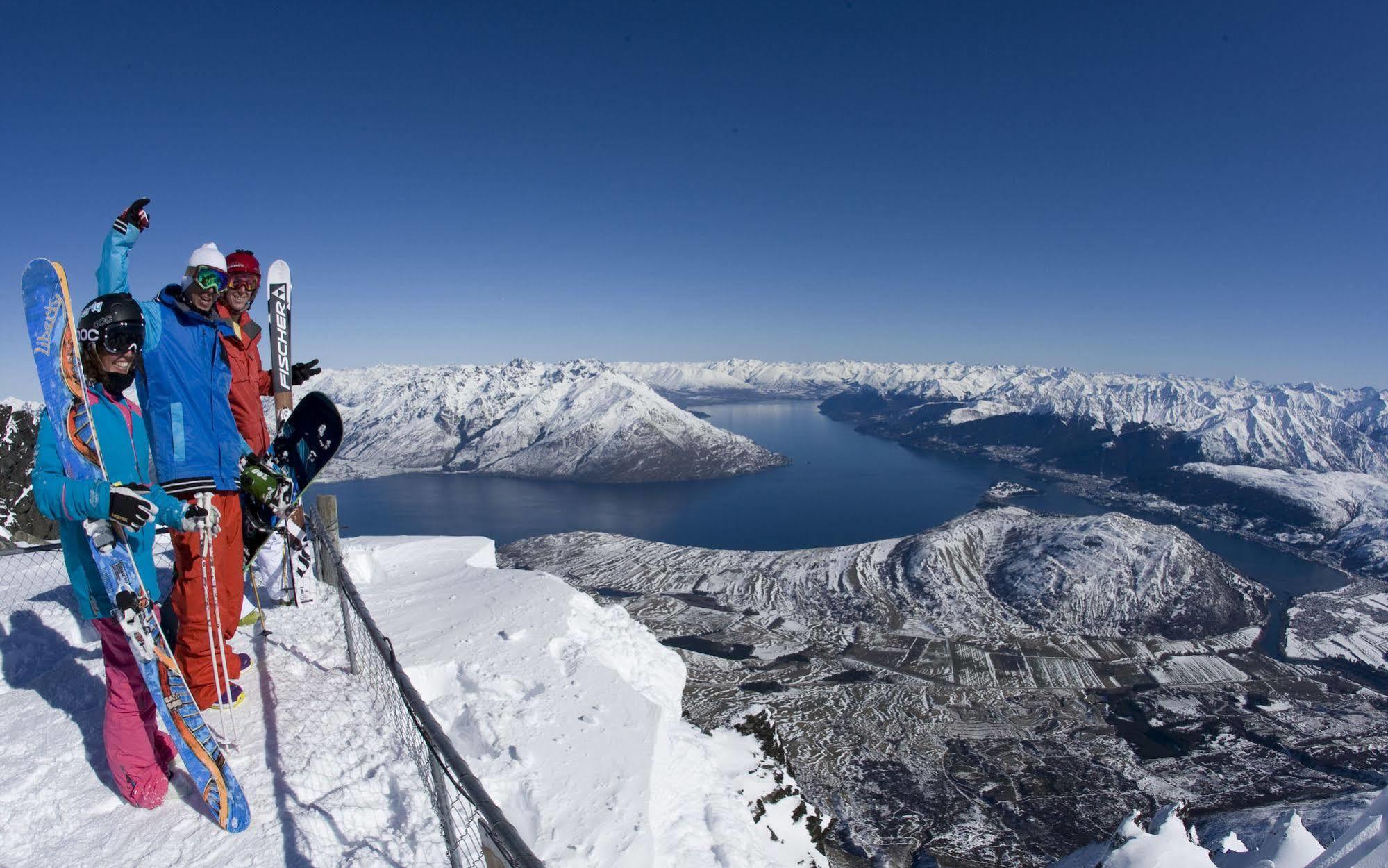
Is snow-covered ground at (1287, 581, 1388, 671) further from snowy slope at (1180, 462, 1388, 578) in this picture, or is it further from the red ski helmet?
the red ski helmet

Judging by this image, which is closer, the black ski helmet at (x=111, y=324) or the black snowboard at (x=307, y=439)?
the black ski helmet at (x=111, y=324)

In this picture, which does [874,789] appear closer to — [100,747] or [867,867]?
[867,867]

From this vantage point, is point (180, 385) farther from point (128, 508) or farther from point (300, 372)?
point (300, 372)

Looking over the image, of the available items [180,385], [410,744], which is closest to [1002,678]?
[410,744]

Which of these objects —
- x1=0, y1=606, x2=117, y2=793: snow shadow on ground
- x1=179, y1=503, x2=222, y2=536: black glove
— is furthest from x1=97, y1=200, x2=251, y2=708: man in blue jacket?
x1=0, y1=606, x2=117, y2=793: snow shadow on ground

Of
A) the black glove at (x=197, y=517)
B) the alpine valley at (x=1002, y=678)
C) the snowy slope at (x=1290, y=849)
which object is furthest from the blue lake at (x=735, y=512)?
the black glove at (x=197, y=517)

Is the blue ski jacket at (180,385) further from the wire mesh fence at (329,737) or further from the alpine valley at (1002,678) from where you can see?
the alpine valley at (1002,678)
